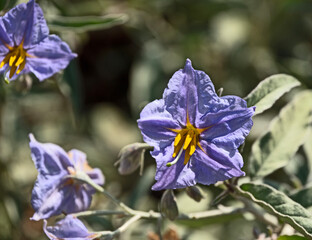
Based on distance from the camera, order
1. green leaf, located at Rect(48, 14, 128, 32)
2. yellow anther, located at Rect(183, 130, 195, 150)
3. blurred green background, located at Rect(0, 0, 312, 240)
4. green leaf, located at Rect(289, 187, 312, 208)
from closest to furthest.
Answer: yellow anther, located at Rect(183, 130, 195, 150)
green leaf, located at Rect(289, 187, 312, 208)
green leaf, located at Rect(48, 14, 128, 32)
blurred green background, located at Rect(0, 0, 312, 240)

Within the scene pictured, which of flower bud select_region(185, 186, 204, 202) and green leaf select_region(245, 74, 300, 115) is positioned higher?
green leaf select_region(245, 74, 300, 115)

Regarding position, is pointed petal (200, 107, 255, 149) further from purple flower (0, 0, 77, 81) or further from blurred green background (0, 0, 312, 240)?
blurred green background (0, 0, 312, 240)

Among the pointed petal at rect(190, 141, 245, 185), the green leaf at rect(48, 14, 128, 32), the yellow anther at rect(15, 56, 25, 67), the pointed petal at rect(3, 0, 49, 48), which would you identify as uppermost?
the pointed petal at rect(3, 0, 49, 48)

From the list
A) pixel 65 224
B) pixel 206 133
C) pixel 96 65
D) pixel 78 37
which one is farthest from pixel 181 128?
pixel 96 65

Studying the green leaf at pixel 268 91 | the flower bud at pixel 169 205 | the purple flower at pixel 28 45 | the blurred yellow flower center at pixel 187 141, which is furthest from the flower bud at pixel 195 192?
the purple flower at pixel 28 45

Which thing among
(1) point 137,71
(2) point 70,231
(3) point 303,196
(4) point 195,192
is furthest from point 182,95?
(1) point 137,71

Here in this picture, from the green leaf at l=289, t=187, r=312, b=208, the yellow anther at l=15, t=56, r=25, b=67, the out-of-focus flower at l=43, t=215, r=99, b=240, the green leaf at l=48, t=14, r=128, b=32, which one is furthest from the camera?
the green leaf at l=48, t=14, r=128, b=32

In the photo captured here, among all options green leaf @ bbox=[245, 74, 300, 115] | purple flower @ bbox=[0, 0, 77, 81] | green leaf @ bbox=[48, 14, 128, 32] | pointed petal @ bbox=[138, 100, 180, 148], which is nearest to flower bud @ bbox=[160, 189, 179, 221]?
pointed petal @ bbox=[138, 100, 180, 148]
